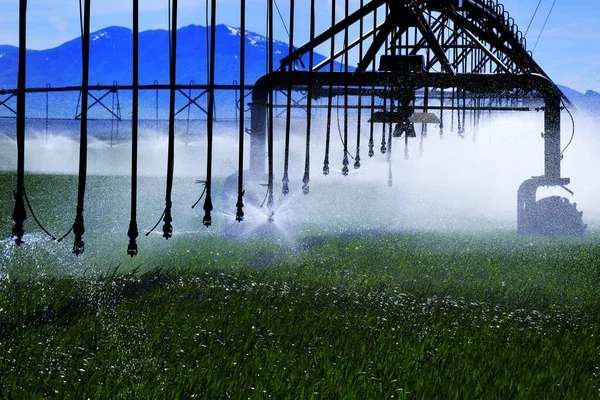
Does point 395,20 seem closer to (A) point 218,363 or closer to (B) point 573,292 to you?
(B) point 573,292

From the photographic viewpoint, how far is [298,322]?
13.1 metres

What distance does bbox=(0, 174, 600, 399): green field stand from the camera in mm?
9766

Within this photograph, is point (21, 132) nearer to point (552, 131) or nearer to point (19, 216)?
point (19, 216)

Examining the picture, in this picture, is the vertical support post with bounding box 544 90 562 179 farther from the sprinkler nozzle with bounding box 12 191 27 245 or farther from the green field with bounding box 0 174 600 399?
the sprinkler nozzle with bounding box 12 191 27 245

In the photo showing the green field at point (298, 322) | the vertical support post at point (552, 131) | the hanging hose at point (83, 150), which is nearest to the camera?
the green field at point (298, 322)

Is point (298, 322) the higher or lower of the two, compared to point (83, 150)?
lower

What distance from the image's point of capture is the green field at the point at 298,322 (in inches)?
384

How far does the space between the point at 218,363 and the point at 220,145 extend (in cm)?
10954

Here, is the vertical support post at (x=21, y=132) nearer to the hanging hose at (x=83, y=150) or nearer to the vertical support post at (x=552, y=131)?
the hanging hose at (x=83, y=150)

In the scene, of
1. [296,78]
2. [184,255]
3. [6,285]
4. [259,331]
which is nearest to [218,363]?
[259,331]

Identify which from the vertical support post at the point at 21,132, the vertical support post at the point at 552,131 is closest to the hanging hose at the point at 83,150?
the vertical support post at the point at 21,132

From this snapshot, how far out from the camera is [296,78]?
2733 centimetres

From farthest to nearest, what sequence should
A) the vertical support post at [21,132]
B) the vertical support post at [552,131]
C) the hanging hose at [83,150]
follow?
the vertical support post at [552,131] < the hanging hose at [83,150] < the vertical support post at [21,132]

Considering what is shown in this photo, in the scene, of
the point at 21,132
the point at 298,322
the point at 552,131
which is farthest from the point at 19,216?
the point at 552,131
